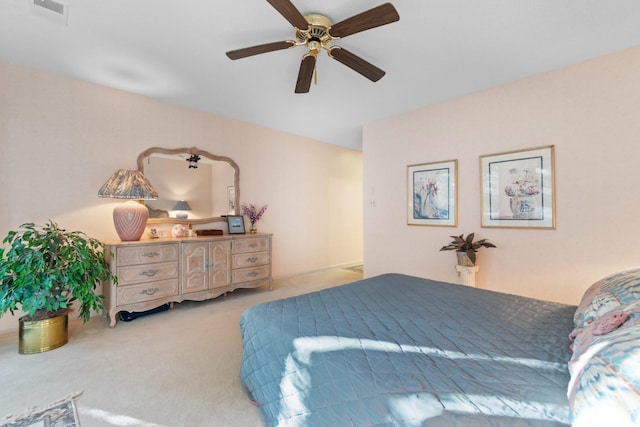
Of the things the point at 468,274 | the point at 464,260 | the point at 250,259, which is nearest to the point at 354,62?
the point at 464,260

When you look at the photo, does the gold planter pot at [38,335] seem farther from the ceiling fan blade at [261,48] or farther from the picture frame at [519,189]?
the picture frame at [519,189]

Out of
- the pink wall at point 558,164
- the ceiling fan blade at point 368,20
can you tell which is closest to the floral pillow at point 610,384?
the ceiling fan blade at point 368,20

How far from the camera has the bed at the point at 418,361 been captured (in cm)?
77

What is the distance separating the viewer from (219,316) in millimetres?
2918

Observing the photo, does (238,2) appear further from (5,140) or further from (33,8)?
(5,140)

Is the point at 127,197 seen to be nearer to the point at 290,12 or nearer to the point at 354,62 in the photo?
the point at 290,12

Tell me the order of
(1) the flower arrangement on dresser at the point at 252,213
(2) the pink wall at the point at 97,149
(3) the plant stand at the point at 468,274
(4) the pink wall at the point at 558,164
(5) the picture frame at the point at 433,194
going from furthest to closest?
(1) the flower arrangement on dresser at the point at 252,213 < (5) the picture frame at the point at 433,194 < (3) the plant stand at the point at 468,274 < (2) the pink wall at the point at 97,149 < (4) the pink wall at the point at 558,164

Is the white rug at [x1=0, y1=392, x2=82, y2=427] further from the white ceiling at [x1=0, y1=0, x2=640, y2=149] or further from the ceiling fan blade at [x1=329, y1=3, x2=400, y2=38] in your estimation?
the ceiling fan blade at [x1=329, y1=3, x2=400, y2=38]

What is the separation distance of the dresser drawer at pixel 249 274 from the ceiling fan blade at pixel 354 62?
2.75m

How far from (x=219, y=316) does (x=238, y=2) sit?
9.33 ft

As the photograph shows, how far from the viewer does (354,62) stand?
2051mm

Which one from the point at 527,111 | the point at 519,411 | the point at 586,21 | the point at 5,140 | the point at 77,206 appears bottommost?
the point at 519,411

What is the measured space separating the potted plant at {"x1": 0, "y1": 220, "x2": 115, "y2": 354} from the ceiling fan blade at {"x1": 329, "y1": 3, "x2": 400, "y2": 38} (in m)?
2.66

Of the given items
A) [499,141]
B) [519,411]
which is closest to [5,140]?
[519,411]
